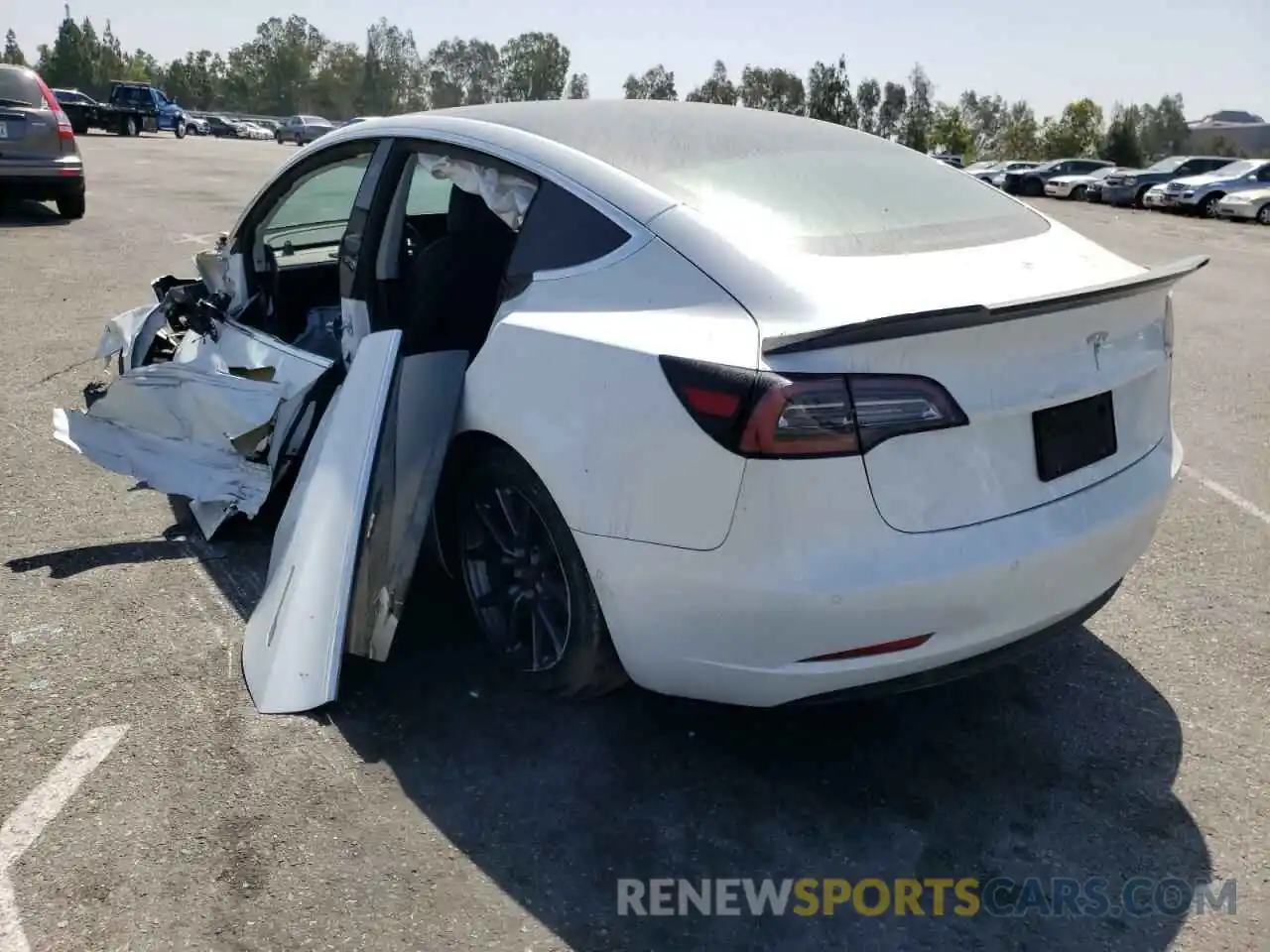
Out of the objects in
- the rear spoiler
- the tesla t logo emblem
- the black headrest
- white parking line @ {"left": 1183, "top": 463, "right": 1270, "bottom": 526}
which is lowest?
white parking line @ {"left": 1183, "top": 463, "right": 1270, "bottom": 526}

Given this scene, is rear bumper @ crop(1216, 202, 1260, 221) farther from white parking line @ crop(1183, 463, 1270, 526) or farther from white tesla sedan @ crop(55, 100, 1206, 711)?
white tesla sedan @ crop(55, 100, 1206, 711)

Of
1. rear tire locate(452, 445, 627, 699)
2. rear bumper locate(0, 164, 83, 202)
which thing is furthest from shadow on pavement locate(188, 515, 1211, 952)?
rear bumper locate(0, 164, 83, 202)

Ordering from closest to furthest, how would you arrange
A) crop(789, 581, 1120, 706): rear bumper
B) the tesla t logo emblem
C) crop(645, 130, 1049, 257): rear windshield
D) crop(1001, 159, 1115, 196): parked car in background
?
crop(789, 581, 1120, 706): rear bumper → the tesla t logo emblem → crop(645, 130, 1049, 257): rear windshield → crop(1001, 159, 1115, 196): parked car in background

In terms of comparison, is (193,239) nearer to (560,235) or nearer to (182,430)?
(182,430)

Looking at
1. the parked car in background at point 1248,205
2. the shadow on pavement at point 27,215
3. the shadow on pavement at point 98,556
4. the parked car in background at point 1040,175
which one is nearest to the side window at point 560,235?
the shadow on pavement at point 98,556

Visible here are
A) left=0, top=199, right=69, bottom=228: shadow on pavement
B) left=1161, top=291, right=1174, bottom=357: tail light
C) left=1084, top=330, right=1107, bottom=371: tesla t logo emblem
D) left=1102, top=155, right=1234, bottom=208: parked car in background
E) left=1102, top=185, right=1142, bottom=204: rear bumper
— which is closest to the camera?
left=1084, top=330, right=1107, bottom=371: tesla t logo emblem

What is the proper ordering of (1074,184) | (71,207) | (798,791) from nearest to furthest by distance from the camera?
(798,791) < (71,207) < (1074,184)

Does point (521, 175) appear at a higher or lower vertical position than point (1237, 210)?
higher

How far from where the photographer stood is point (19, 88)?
12547 millimetres

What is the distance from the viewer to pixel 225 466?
432 centimetres

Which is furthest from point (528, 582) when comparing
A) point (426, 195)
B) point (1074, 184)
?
point (1074, 184)

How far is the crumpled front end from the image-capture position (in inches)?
162

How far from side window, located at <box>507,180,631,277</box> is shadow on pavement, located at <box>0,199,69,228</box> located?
12.2 metres

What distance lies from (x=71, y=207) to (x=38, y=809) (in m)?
13.1
